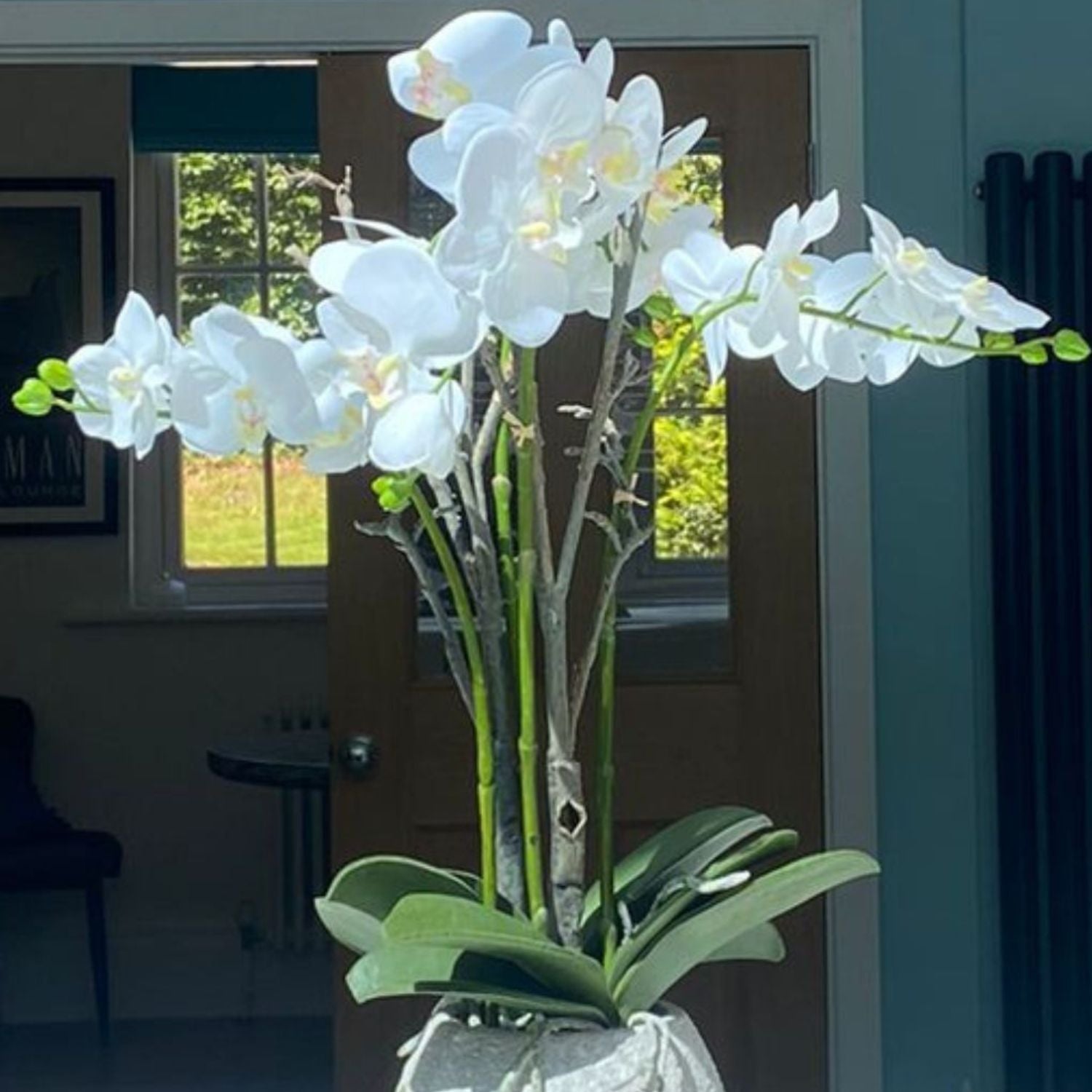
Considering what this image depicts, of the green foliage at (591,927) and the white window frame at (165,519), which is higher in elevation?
the white window frame at (165,519)

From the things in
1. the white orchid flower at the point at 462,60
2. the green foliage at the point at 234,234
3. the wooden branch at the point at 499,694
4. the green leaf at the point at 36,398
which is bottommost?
the wooden branch at the point at 499,694

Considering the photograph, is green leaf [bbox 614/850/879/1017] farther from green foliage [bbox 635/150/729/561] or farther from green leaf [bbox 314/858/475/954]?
green foliage [bbox 635/150/729/561]

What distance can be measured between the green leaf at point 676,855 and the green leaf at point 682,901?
0.01 m

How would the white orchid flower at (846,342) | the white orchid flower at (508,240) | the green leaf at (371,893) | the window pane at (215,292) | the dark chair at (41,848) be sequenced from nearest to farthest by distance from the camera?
the white orchid flower at (508,240), the white orchid flower at (846,342), the green leaf at (371,893), the dark chair at (41,848), the window pane at (215,292)

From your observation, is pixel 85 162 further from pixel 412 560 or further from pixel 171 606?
pixel 412 560

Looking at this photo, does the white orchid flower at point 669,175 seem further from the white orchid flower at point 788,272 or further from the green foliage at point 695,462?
the green foliage at point 695,462

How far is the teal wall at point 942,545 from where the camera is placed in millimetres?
3084

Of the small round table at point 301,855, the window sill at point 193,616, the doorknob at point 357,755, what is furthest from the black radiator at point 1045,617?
the window sill at point 193,616

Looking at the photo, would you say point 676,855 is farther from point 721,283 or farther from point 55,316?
point 55,316

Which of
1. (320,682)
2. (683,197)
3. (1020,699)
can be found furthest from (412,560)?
(320,682)

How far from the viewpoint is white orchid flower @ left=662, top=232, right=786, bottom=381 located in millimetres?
993

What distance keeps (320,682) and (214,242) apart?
125 cm

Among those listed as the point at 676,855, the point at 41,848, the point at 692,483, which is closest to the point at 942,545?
the point at 692,483

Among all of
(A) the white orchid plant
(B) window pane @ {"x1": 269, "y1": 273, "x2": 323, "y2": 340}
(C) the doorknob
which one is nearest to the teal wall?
(C) the doorknob
